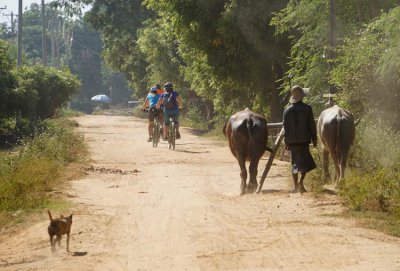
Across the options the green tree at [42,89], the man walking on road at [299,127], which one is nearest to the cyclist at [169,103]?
the man walking on road at [299,127]

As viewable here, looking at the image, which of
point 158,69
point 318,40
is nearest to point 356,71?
point 318,40

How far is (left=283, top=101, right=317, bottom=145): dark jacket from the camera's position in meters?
15.7

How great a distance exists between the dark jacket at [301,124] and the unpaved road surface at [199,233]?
986mm

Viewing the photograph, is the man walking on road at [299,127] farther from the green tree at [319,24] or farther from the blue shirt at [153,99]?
the blue shirt at [153,99]

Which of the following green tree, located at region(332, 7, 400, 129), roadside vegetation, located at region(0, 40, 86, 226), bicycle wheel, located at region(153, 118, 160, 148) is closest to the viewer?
roadside vegetation, located at region(0, 40, 86, 226)

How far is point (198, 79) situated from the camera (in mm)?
36438

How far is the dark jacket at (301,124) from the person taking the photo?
51.6 ft

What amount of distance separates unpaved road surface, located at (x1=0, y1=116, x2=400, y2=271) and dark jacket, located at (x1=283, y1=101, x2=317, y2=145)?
3.24 feet

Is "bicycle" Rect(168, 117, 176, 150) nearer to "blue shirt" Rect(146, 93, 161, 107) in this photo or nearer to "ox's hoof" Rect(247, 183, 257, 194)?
"blue shirt" Rect(146, 93, 161, 107)

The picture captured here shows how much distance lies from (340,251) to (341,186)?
166 inches

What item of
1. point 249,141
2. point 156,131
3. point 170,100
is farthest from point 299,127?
point 156,131

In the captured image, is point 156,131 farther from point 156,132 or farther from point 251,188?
point 251,188

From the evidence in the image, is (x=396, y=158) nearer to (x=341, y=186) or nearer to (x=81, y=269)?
(x=341, y=186)

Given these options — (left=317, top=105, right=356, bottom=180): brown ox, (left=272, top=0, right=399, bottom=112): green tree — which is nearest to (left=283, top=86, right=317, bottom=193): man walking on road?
(left=317, top=105, right=356, bottom=180): brown ox
